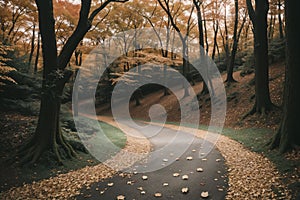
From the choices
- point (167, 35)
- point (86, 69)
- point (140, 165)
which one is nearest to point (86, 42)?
point (86, 69)

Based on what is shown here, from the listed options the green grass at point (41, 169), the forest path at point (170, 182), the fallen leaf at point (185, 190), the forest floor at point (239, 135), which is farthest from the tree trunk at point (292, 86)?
the green grass at point (41, 169)

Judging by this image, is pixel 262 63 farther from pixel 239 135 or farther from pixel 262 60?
pixel 239 135

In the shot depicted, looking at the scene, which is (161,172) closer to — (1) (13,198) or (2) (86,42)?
(1) (13,198)

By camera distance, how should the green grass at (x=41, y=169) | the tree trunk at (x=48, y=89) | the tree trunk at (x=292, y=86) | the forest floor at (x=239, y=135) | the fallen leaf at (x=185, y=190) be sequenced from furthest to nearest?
the tree trunk at (x=48, y=89) < the tree trunk at (x=292, y=86) < the green grass at (x=41, y=169) < the forest floor at (x=239, y=135) < the fallen leaf at (x=185, y=190)

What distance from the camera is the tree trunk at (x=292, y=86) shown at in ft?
20.4

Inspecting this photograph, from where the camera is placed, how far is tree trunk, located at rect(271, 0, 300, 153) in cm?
Answer: 622

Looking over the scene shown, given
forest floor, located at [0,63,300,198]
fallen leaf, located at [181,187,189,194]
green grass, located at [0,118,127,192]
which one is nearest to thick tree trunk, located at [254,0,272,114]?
forest floor, located at [0,63,300,198]

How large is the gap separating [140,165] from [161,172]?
1.04 m

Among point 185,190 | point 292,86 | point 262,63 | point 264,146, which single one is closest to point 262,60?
point 262,63

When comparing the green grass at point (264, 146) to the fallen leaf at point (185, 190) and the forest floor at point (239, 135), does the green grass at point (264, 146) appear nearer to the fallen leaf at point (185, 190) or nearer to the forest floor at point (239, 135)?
the forest floor at point (239, 135)

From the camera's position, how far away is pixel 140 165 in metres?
7.01

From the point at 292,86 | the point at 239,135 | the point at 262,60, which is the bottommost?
the point at 239,135

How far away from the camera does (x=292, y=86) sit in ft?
20.7

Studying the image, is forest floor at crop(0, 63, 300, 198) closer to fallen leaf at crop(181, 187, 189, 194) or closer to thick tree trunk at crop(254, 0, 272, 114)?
thick tree trunk at crop(254, 0, 272, 114)
